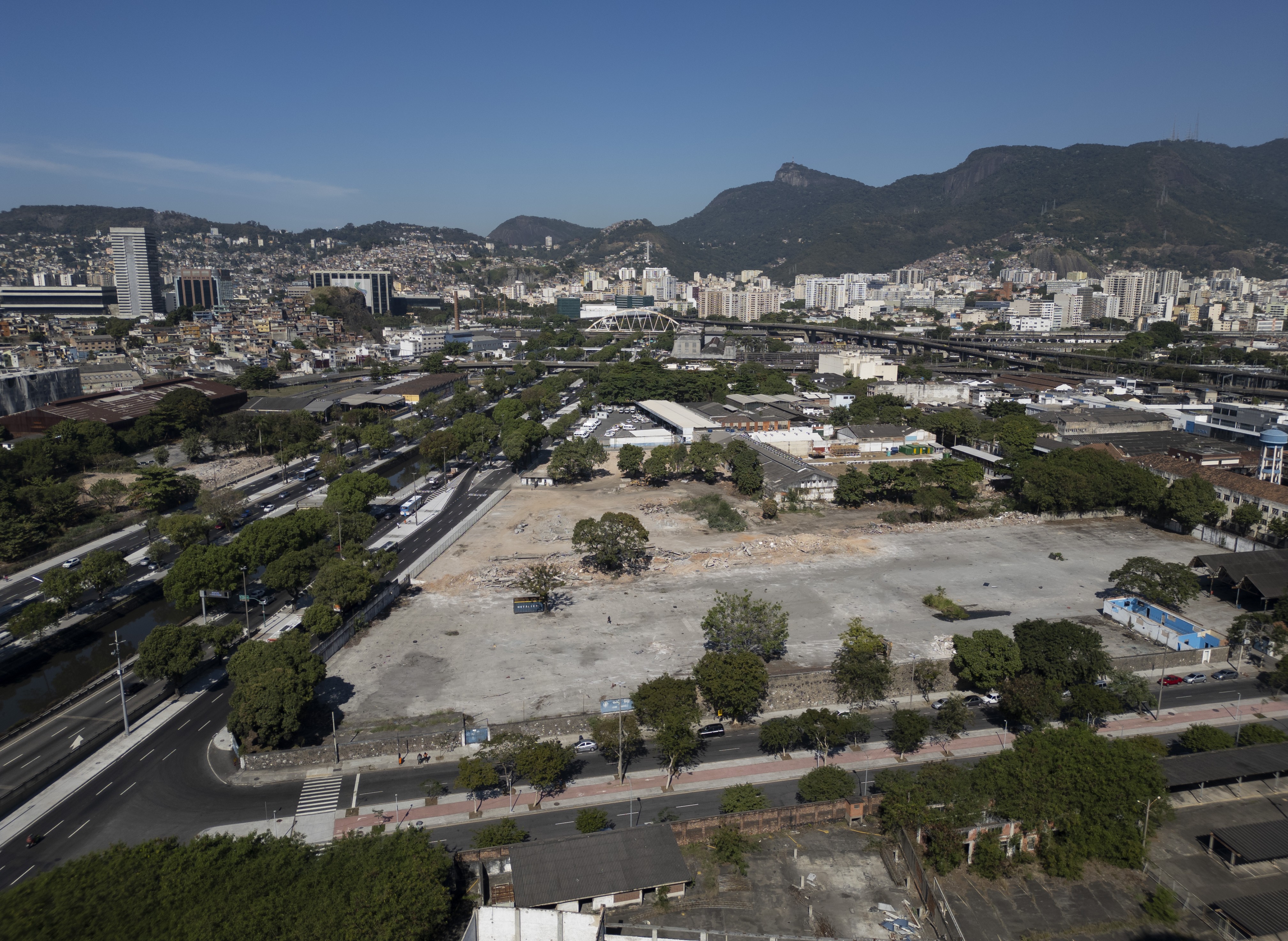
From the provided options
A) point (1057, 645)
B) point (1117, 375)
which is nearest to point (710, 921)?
point (1057, 645)

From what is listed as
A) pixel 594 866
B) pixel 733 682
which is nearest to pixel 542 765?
pixel 594 866

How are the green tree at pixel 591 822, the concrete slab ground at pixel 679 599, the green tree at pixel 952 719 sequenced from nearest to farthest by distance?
the green tree at pixel 591 822
the green tree at pixel 952 719
the concrete slab ground at pixel 679 599

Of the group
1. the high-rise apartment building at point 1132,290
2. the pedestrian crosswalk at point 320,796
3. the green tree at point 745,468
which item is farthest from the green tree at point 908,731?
the high-rise apartment building at point 1132,290

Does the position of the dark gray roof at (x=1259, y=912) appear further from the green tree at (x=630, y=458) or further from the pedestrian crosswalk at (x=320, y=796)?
the green tree at (x=630, y=458)

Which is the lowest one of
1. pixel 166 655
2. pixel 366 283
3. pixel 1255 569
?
pixel 166 655

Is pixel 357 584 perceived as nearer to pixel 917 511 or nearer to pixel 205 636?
pixel 205 636

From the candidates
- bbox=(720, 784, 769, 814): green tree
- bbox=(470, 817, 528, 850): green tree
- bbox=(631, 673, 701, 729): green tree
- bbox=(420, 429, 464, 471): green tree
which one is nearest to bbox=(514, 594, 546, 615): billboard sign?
bbox=(631, 673, 701, 729): green tree

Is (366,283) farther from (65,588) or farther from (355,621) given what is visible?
(355,621)
